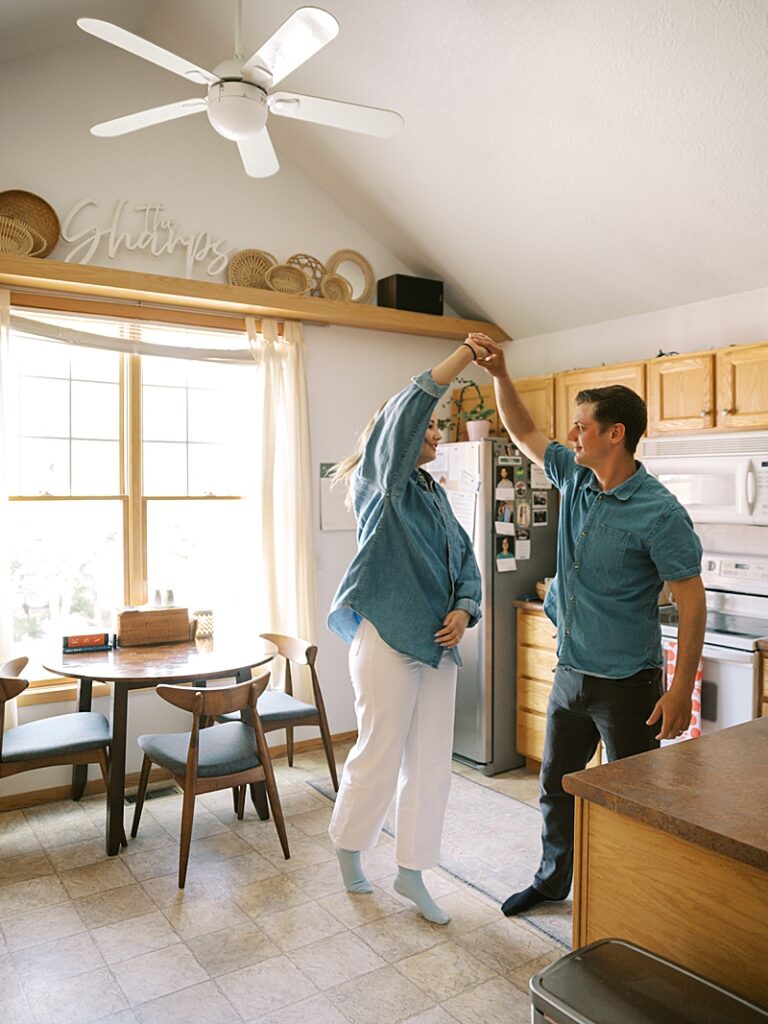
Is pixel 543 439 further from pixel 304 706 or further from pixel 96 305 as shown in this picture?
pixel 96 305

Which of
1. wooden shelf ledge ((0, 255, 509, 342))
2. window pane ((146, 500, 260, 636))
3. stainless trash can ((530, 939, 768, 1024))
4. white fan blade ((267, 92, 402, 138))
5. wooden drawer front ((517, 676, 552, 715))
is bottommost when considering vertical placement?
wooden drawer front ((517, 676, 552, 715))

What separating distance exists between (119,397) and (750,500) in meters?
3.04

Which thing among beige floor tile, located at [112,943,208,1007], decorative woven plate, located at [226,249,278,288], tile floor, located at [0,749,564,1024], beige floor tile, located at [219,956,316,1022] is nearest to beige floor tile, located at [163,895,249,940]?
tile floor, located at [0,749,564,1024]

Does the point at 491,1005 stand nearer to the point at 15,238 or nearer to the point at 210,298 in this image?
the point at 210,298

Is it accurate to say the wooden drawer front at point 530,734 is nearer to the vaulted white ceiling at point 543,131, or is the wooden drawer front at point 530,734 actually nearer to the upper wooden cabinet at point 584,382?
the upper wooden cabinet at point 584,382

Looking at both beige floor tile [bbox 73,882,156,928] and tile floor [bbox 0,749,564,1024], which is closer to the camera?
tile floor [bbox 0,749,564,1024]

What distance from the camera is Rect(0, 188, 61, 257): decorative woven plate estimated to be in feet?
11.8

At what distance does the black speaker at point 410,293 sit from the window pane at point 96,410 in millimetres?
1635

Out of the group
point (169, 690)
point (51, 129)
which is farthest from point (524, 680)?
point (51, 129)

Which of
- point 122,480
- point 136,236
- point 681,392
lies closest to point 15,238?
point 136,236

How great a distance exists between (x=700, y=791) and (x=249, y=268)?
11.8 feet

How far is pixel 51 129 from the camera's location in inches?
148

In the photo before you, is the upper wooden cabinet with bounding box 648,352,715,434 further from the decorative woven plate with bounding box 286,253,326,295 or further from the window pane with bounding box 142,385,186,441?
the window pane with bounding box 142,385,186,441

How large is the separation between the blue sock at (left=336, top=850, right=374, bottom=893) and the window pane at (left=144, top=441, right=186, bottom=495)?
217cm
